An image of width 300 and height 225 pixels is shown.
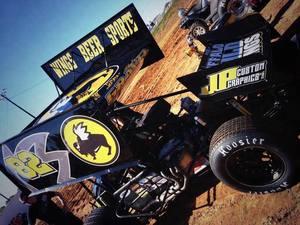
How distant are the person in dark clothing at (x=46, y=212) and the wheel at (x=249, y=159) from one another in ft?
10.5

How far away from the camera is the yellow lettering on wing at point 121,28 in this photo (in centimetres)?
590

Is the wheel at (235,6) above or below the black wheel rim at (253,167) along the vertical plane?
above

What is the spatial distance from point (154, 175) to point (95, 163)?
1196 mm

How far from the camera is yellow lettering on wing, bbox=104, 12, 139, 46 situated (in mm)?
5898

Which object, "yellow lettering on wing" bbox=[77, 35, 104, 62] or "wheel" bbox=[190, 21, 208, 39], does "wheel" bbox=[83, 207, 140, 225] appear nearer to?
"yellow lettering on wing" bbox=[77, 35, 104, 62]

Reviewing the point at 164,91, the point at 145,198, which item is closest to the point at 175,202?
the point at 145,198

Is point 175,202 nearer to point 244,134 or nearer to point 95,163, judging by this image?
point 95,163

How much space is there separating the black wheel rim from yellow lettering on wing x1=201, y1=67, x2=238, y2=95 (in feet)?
2.54

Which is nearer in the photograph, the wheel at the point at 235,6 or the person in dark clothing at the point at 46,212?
the person in dark clothing at the point at 46,212

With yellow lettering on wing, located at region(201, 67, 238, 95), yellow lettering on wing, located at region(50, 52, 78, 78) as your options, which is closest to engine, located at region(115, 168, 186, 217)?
yellow lettering on wing, located at region(201, 67, 238, 95)

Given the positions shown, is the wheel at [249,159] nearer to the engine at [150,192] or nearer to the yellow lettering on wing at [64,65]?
the engine at [150,192]

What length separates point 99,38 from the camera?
20.2ft

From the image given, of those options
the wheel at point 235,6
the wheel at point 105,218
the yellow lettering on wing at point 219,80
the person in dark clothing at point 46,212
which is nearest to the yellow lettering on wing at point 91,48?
the person in dark clothing at point 46,212

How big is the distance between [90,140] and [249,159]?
1.88m
